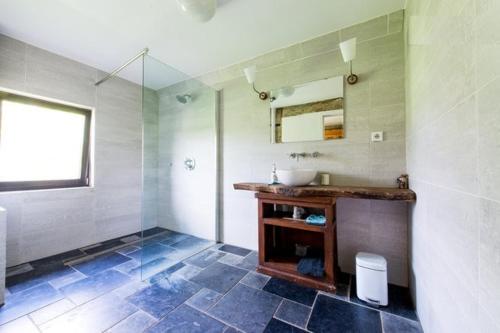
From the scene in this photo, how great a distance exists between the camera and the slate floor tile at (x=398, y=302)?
1.37 metres

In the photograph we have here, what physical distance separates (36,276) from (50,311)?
75cm

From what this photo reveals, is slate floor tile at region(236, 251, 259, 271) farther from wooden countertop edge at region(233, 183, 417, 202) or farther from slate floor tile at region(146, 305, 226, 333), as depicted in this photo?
wooden countertop edge at region(233, 183, 417, 202)

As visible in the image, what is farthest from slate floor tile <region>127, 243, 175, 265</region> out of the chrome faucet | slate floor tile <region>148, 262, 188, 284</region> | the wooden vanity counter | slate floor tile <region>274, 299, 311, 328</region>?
the chrome faucet

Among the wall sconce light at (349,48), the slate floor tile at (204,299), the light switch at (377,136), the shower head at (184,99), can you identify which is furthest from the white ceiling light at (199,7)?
the slate floor tile at (204,299)

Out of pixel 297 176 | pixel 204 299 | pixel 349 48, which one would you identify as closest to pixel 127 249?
pixel 204 299

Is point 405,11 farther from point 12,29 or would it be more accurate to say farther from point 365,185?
point 12,29

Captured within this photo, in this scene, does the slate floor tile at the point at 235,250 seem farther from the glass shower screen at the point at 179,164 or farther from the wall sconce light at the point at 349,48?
the wall sconce light at the point at 349,48

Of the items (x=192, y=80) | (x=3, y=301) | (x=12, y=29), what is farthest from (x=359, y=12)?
(x=3, y=301)

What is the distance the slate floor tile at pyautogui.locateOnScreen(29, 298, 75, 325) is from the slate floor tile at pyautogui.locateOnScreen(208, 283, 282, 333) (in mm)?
1092

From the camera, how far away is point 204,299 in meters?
1.53

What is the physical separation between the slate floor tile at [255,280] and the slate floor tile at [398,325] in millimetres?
905

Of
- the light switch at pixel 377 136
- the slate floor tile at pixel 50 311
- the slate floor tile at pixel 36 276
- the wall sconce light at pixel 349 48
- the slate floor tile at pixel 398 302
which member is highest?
the wall sconce light at pixel 349 48

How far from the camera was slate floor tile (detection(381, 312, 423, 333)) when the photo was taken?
1.22 m

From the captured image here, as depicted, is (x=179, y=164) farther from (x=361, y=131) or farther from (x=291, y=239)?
(x=361, y=131)
